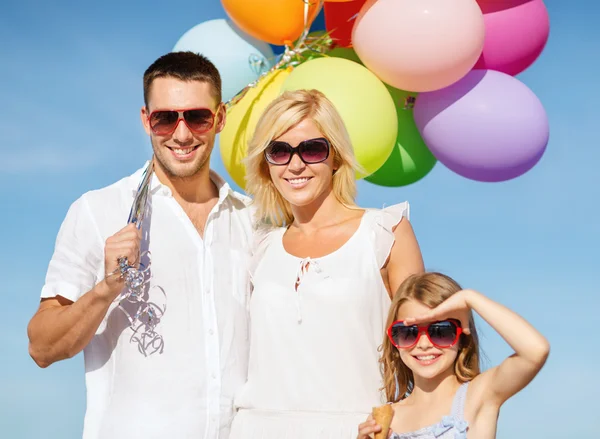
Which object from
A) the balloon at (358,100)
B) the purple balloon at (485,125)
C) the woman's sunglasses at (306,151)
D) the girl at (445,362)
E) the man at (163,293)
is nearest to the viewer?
the girl at (445,362)

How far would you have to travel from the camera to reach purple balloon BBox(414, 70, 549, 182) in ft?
14.5

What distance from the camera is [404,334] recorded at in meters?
2.93

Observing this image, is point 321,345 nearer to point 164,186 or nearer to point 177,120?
point 164,186

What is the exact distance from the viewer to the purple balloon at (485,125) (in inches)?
174

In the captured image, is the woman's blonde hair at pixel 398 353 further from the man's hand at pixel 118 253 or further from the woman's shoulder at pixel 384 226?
the man's hand at pixel 118 253

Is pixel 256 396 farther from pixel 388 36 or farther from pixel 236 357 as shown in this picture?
pixel 388 36

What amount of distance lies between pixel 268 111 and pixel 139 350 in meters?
1.15

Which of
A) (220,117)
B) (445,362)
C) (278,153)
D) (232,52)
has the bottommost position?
(445,362)

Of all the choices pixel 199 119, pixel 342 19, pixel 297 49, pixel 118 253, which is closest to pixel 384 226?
pixel 199 119

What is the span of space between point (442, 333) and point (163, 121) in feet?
4.93

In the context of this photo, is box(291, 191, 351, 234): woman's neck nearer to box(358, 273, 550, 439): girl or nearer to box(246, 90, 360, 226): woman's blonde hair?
box(246, 90, 360, 226): woman's blonde hair

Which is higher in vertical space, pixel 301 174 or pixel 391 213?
pixel 301 174

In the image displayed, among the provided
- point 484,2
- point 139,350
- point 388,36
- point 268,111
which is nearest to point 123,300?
point 139,350

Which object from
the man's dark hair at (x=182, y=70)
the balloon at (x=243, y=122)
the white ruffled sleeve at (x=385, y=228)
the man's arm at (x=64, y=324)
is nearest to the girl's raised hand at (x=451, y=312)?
the white ruffled sleeve at (x=385, y=228)
